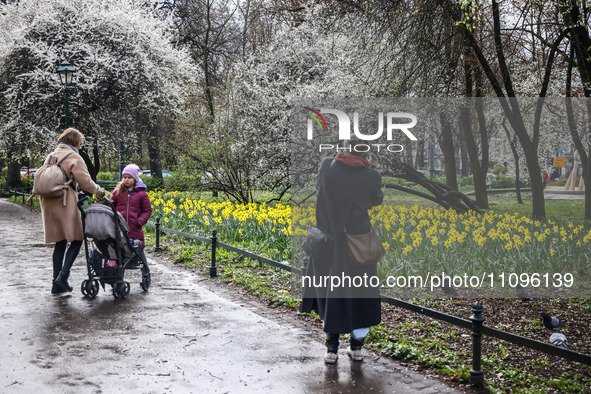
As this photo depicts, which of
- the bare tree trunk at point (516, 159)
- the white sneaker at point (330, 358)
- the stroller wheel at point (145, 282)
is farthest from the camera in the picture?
the stroller wheel at point (145, 282)

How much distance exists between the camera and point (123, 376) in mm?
4695

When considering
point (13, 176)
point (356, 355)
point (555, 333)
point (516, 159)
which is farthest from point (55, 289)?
point (13, 176)

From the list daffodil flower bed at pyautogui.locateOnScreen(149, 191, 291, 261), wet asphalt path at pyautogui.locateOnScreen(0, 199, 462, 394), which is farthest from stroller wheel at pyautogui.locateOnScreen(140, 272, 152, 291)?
daffodil flower bed at pyautogui.locateOnScreen(149, 191, 291, 261)

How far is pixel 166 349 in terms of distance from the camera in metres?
5.44

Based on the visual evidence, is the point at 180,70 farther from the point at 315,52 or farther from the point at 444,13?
the point at 444,13

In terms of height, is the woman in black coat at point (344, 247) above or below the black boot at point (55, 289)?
above

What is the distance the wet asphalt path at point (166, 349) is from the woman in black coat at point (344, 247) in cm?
44

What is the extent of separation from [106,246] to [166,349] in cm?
239

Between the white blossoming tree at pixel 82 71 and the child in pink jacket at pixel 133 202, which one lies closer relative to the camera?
the child in pink jacket at pixel 133 202

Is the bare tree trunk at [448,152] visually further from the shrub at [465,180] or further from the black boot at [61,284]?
the black boot at [61,284]

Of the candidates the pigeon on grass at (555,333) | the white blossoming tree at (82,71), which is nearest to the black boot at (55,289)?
the pigeon on grass at (555,333)

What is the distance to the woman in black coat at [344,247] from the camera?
491 centimetres

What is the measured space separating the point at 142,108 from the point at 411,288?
1698 cm

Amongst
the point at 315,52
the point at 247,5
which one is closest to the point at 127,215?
the point at 315,52
